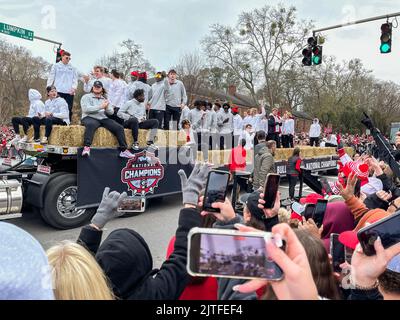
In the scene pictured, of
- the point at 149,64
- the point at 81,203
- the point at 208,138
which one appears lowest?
the point at 81,203

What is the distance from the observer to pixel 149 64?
42.2 metres

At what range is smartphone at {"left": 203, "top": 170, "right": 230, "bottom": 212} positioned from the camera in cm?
191

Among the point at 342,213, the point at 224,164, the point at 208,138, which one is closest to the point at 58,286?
the point at 342,213

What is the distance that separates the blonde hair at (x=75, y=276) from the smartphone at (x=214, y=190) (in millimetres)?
749

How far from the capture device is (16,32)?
8.98 metres

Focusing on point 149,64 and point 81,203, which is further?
point 149,64

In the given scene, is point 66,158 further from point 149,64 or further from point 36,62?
point 36,62

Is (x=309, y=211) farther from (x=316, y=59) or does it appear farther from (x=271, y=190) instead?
(x=316, y=59)

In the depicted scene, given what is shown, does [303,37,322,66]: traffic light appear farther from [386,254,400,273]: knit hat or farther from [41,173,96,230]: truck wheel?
[386,254,400,273]: knit hat

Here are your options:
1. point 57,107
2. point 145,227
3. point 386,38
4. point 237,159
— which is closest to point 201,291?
point 145,227

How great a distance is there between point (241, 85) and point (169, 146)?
34.2 meters

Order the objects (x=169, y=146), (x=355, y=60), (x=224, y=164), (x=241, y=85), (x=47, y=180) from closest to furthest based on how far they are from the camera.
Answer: (x=47, y=180) → (x=169, y=146) → (x=224, y=164) → (x=241, y=85) → (x=355, y=60)

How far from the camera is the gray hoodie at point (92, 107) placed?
6.50 metres

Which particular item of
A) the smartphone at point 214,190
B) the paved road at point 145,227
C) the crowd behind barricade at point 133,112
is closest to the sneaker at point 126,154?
the crowd behind barricade at point 133,112
